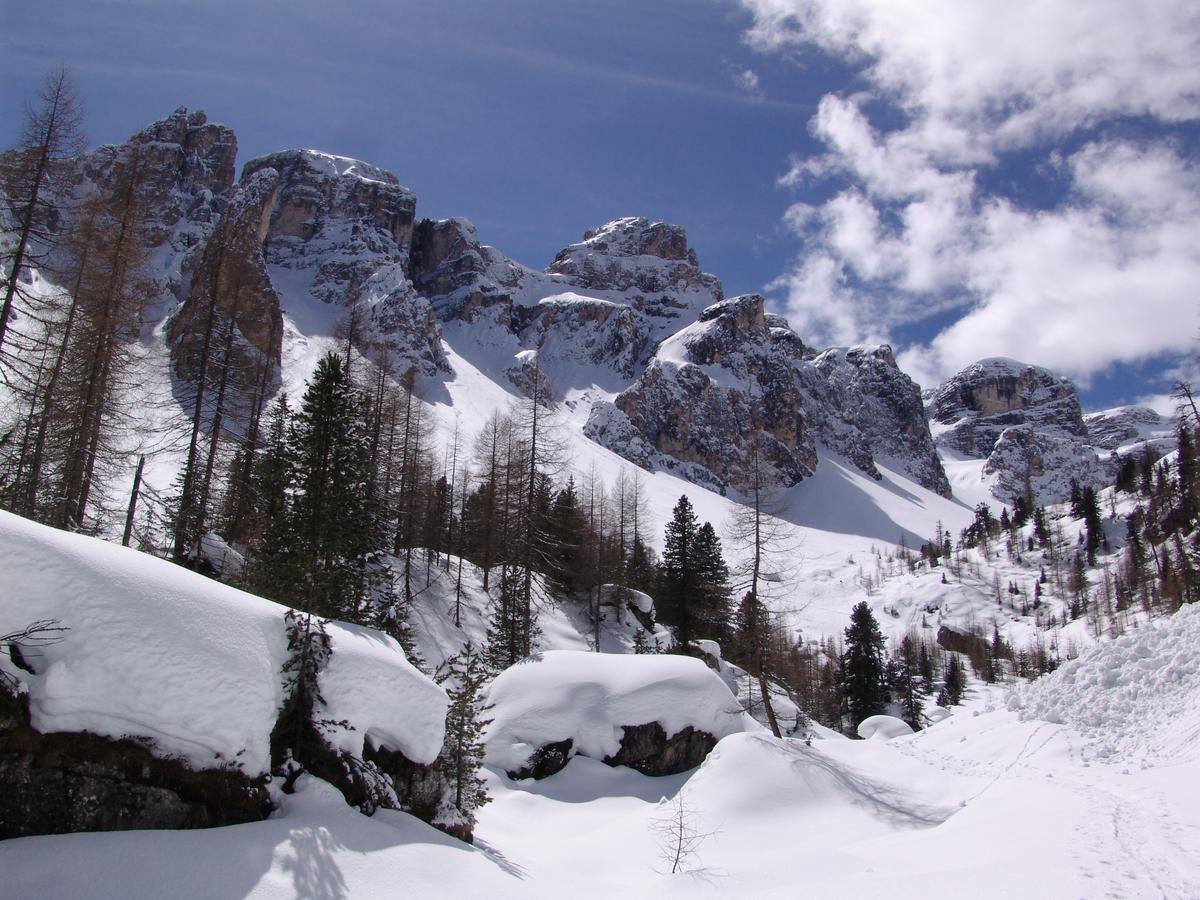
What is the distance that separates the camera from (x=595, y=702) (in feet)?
54.5

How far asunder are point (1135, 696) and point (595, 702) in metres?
14.2

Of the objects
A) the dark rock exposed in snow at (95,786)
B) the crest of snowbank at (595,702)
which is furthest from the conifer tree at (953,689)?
the dark rock exposed in snow at (95,786)

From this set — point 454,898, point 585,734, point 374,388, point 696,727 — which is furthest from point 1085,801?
point 374,388

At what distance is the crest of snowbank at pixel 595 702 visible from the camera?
1576 centimetres

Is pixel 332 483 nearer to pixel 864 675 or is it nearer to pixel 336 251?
pixel 864 675

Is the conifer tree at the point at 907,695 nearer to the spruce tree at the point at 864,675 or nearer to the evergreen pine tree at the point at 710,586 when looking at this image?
the spruce tree at the point at 864,675

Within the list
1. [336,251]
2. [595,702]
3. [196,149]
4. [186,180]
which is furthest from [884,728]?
[196,149]

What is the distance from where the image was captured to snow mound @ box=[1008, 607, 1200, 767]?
14938 mm

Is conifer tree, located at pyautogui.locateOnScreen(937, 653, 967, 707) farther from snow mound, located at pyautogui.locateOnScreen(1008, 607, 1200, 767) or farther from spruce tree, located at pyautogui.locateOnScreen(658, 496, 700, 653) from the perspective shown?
snow mound, located at pyautogui.locateOnScreen(1008, 607, 1200, 767)

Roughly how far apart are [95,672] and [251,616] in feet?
6.09

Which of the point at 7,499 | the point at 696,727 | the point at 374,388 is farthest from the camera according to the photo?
the point at 374,388

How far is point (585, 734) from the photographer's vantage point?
1608 centimetres

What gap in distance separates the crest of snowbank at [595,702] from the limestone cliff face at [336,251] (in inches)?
5131

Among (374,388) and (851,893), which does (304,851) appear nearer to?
(851,893)
